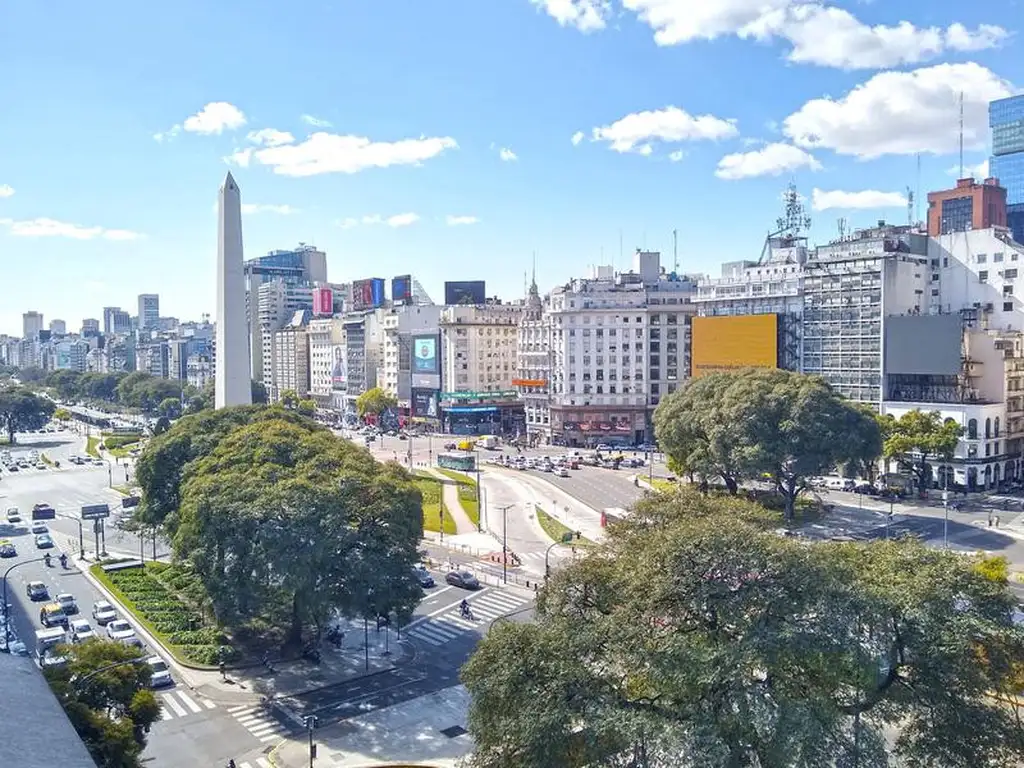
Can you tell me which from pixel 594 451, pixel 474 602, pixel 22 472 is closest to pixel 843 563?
pixel 474 602

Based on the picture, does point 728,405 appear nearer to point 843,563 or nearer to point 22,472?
point 843,563

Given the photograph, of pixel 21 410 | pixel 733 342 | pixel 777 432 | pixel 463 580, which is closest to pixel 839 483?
pixel 733 342

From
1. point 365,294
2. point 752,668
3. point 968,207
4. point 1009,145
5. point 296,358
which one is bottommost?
point 752,668

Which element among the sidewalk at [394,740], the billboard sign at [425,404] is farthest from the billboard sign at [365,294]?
the sidewalk at [394,740]

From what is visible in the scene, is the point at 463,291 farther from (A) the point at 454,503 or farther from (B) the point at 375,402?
(A) the point at 454,503

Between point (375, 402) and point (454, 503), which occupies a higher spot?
point (375, 402)

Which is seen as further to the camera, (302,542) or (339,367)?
(339,367)

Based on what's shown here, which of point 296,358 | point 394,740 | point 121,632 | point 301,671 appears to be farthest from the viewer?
point 296,358
